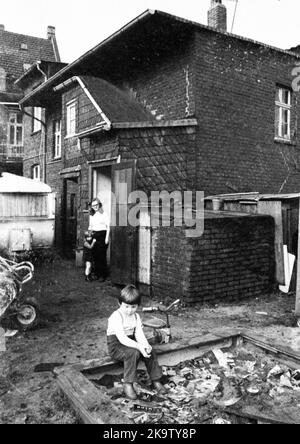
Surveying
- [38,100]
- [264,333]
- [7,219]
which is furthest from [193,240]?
[38,100]

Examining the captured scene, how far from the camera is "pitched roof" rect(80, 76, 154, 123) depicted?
942cm

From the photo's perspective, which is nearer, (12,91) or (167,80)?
(167,80)

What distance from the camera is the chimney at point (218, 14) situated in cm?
1141

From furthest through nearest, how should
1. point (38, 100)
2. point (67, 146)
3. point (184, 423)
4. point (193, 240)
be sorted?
point (38, 100) → point (67, 146) → point (193, 240) → point (184, 423)

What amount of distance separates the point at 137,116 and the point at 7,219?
469 cm

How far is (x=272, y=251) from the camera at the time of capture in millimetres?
7848

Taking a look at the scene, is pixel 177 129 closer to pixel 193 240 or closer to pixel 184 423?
pixel 193 240

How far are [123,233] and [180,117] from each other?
3.78 meters

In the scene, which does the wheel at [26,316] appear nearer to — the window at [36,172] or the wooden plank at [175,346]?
the wooden plank at [175,346]

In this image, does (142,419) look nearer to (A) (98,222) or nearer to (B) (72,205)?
(A) (98,222)

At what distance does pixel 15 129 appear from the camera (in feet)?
75.0

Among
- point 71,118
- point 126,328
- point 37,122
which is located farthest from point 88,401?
point 37,122

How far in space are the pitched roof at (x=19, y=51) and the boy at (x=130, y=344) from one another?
23.3m

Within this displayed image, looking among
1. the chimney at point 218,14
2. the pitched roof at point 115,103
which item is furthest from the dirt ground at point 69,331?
the chimney at point 218,14
